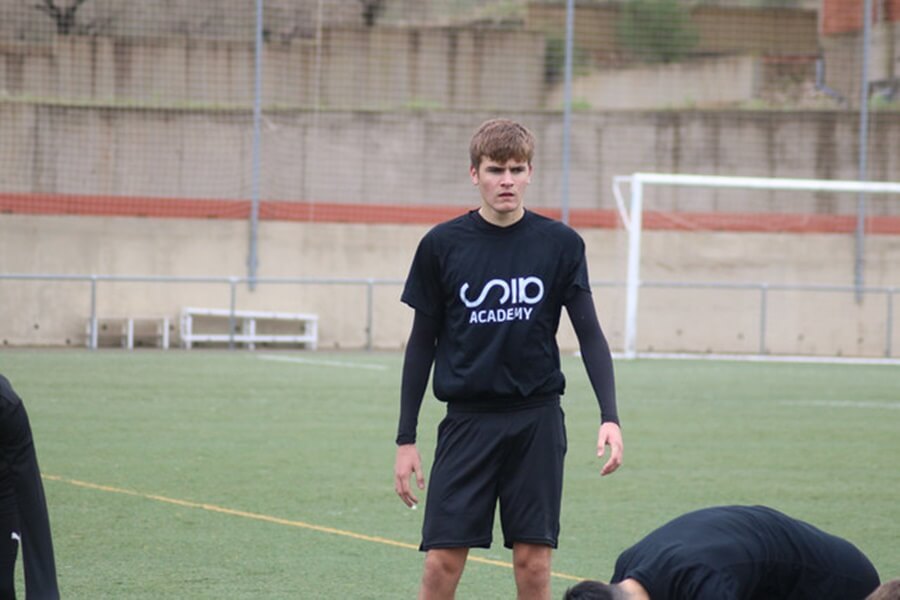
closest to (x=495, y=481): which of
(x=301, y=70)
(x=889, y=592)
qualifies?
(x=889, y=592)

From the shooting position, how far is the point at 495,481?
554 centimetres

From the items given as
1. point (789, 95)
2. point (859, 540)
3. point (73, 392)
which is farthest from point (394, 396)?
point (789, 95)

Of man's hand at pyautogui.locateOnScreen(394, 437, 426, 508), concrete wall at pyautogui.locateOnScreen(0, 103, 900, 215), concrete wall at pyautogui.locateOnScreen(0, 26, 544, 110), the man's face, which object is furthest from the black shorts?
concrete wall at pyautogui.locateOnScreen(0, 26, 544, 110)

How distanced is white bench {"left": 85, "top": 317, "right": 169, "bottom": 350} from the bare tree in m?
6.32

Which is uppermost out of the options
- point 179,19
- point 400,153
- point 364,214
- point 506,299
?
point 179,19

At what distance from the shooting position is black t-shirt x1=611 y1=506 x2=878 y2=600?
4.69 metres

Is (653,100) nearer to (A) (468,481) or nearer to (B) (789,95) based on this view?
(B) (789,95)

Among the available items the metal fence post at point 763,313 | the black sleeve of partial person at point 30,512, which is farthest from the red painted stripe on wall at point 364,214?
the black sleeve of partial person at point 30,512

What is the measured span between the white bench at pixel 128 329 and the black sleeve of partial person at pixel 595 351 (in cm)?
1971

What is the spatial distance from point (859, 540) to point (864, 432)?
18.2ft

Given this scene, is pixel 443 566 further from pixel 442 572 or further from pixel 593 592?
pixel 593 592

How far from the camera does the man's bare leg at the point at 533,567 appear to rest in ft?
18.0

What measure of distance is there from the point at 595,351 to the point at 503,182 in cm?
75

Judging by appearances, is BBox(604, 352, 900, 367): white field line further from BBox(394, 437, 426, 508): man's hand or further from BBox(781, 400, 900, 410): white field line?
BBox(394, 437, 426, 508): man's hand
